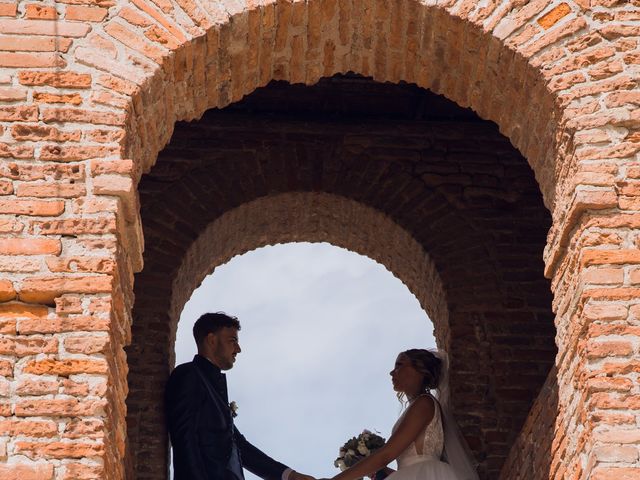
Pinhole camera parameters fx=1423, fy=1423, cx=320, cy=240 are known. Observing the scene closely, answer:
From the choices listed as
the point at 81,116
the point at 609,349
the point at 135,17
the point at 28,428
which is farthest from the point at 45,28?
the point at 609,349

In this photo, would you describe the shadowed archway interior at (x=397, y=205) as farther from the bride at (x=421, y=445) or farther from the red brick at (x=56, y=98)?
the red brick at (x=56, y=98)

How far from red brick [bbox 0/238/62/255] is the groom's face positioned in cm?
263

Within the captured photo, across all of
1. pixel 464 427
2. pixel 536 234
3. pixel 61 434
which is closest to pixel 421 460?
pixel 464 427

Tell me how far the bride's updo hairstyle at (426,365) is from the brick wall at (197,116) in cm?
135

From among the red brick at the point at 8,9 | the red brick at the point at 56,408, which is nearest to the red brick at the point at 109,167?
the red brick at the point at 8,9

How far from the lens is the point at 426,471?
8.31 metres

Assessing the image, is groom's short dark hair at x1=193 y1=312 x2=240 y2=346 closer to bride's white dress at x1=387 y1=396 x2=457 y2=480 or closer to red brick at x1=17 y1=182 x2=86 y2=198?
bride's white dress at x1=387 y1=396 x2=457 y2=480

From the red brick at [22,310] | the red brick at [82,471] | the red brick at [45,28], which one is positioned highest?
the red brick at [45,28]

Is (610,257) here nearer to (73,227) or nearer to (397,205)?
(73,227)

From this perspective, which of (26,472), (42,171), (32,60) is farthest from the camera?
(32,60)

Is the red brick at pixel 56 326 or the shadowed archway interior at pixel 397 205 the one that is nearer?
the red brick at pixel 56 326

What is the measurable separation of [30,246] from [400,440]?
2.87 metres

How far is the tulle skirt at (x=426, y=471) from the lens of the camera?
8289mm

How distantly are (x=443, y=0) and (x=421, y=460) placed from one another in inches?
109
